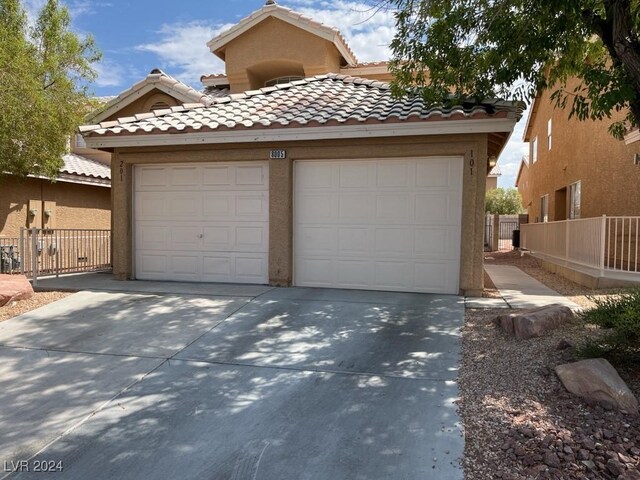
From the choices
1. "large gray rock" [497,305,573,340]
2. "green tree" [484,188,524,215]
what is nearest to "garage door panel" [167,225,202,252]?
"large gray rock" [497,305,573,340]

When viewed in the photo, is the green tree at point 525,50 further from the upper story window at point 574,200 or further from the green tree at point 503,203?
the green tree at point 503,203

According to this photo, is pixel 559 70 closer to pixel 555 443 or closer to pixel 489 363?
pixel 489 363

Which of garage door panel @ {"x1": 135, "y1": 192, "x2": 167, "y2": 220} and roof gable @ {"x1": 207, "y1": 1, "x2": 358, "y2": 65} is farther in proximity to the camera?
roof gable @ {"x1": 207, "y1": 1, "x2": 358, "y2": 65}

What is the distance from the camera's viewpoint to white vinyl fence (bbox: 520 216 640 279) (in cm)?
961

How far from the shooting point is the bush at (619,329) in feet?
14.9

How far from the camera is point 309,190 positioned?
944cm

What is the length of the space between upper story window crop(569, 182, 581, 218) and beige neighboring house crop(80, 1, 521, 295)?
21.6ft

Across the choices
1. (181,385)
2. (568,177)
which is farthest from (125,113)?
(568,177)

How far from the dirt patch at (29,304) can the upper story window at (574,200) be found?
1490cm

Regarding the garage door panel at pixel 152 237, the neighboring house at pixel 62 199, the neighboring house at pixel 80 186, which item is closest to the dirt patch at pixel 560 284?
the garage door panel at pixel 152 237

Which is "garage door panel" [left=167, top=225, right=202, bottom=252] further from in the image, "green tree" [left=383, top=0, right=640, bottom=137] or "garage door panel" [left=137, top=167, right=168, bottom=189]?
"green tree" [left=383, top=0, right=640, bottom=137]

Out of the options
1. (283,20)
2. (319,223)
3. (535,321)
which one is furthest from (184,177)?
(283,20)

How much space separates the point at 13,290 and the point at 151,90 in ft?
23.4

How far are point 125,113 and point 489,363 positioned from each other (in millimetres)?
12204
